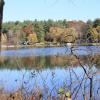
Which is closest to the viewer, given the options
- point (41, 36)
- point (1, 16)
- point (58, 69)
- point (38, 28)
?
point (1, 16)

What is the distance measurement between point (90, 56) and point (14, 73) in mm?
8209

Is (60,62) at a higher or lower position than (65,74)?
higher

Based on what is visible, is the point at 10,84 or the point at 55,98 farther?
the point at 10,84

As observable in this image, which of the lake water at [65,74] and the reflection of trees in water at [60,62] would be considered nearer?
the lake water at [65,74]

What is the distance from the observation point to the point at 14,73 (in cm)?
1191

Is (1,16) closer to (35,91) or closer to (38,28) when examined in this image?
(35,91)

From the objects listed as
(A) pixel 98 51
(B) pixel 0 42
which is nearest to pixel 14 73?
(A) pixel 98 51

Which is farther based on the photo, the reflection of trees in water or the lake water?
the reflection of trees in water

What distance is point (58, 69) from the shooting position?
1082 centimetres

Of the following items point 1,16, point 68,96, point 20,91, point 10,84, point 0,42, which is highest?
point 1,16

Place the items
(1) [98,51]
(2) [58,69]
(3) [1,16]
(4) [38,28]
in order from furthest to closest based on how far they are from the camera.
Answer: (4) [38,28], (2) [58,69], (1) [98,51], (3) [1,16]

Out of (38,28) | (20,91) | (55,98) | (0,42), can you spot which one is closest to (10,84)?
(20,91)

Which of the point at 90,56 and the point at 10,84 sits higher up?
the point at 90,56

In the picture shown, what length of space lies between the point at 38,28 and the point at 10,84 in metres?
49.4
